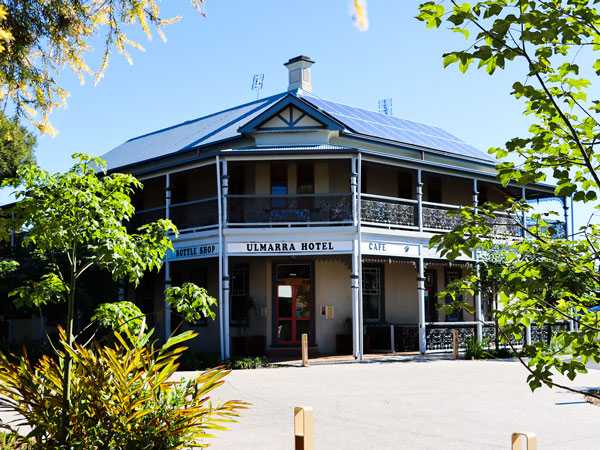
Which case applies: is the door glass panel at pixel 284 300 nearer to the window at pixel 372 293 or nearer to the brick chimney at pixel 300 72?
the window at pixel 372 293

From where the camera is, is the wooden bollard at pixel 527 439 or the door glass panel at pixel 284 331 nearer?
the wooden bollard at pixel 527 439

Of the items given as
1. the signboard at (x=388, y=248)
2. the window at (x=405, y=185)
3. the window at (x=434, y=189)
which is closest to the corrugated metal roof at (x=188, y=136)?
the window at (x=405, y=185)

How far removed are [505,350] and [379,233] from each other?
5412 mm

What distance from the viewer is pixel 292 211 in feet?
68.6

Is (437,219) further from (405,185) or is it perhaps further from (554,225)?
(554,225)

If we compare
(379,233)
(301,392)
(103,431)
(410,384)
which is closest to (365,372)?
(410,384)

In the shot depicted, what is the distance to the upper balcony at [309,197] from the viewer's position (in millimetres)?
20906

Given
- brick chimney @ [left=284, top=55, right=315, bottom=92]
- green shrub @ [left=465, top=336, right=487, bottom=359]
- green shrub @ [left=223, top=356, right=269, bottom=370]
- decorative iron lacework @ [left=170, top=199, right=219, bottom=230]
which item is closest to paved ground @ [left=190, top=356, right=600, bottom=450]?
green shrub @ [left=223, top=356, right=269, bottom=370]

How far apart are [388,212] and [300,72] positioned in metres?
8.40

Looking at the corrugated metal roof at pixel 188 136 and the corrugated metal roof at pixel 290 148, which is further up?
the corrugated metal roof at pixel 188 136

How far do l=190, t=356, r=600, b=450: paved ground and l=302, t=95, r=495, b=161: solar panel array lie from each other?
31.1 feet

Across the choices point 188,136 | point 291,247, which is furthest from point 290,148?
point 188,136

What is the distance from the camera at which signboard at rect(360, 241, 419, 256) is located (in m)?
20.7

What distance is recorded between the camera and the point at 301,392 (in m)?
13.5
